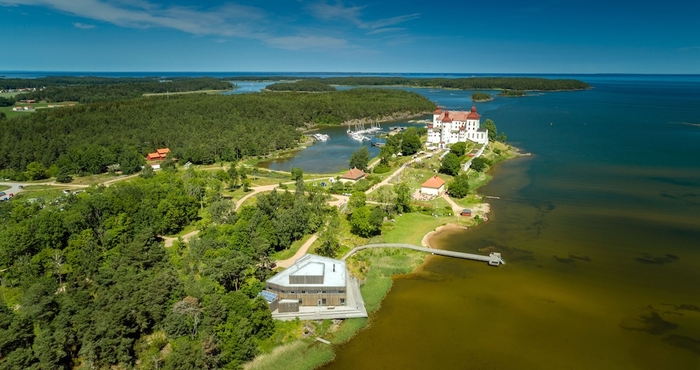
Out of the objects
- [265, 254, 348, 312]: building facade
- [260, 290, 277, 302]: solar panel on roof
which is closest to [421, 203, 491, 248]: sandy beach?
[265, 254, 348, 312]: building facade

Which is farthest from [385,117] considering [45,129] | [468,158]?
[45,129]

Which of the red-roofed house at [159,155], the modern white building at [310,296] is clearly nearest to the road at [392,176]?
the modern white building at [310,296]

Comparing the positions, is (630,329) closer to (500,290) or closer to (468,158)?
(500,290)

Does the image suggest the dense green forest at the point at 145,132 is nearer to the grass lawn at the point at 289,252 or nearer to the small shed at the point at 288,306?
the grass lawn at the point at 289,252

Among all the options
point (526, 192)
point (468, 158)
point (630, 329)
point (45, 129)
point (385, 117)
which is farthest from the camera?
point (385, 117)

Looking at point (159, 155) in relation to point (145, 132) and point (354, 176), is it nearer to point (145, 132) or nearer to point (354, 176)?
point (145, 132)

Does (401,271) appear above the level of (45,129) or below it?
below

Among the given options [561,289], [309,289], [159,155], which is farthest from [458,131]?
[309,289]
